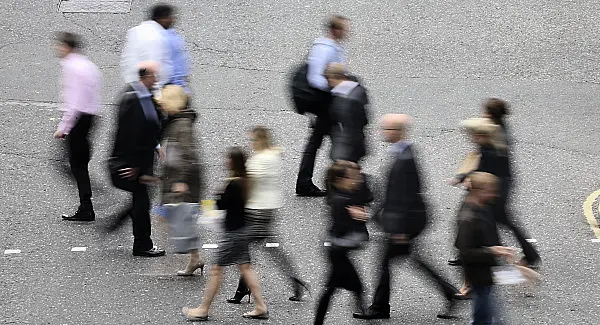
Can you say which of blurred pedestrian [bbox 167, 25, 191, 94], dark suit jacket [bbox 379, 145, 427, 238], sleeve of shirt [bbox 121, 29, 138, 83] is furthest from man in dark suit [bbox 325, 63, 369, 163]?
sleeve of shirt [bbox 121, 29, 138, 83]

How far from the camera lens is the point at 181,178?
30.5 feet

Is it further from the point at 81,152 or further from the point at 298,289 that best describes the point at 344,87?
the point at 81,152

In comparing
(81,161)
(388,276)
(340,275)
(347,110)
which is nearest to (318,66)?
(347,110)

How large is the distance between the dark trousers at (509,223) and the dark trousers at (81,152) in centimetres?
429

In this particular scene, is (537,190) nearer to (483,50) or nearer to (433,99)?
(433,99)

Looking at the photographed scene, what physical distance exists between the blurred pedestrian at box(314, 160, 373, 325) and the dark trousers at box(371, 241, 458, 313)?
0.46 m

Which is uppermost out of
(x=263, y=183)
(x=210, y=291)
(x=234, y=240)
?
(x=263, y=183)

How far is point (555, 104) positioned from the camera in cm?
1507

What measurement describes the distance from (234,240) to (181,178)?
3.03 feet

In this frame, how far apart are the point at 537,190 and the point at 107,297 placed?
5.39 meters

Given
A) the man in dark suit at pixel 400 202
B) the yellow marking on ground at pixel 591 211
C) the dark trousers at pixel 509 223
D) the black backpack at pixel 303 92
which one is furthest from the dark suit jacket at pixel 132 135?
the yellow marking on ground at pixel 591 211

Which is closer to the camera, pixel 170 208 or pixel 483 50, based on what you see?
pixel 170 208

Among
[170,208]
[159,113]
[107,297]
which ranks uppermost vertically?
[159,113]

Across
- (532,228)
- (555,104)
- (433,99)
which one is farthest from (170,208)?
(555,104)
